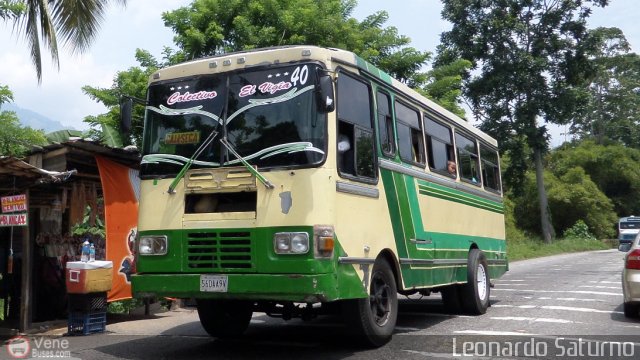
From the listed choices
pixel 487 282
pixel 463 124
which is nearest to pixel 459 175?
pixel 463 124

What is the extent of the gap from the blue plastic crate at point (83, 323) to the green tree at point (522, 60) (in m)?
30.2

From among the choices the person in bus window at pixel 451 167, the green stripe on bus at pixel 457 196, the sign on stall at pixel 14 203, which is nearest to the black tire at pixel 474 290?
the green stripe on bus at pixel 457 196

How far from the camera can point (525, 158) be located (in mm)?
37906

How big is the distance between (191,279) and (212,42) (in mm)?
12138

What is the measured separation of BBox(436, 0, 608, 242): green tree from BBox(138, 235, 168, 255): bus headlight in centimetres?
3160

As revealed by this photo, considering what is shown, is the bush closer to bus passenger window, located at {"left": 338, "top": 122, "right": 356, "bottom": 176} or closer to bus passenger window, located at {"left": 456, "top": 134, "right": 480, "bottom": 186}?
bus passenger window, located at {"left": 456, "top": 134, "right": 480, "bottom": 186}

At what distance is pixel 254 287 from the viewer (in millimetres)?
6516

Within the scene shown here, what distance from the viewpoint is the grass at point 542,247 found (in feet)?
108

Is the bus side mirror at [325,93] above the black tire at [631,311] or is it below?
above

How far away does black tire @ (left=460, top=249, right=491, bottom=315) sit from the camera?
1059cm

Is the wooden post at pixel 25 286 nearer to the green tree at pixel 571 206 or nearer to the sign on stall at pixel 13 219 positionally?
the sign on stall at pixel 13 219

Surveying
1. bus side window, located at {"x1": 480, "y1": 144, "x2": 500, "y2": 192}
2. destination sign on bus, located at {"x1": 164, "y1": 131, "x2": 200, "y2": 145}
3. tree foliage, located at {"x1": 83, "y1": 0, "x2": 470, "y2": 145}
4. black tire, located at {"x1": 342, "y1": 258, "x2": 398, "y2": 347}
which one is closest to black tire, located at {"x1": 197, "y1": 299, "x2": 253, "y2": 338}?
black tire, located at {"x1": 342, "y1": 258, "x2": 398, "y2": 347}

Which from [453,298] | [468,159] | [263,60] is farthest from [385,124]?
[453,298]

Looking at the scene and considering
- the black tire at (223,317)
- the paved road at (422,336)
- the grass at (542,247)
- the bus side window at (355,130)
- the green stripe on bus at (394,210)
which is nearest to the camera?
the bus side window at (355,130)
